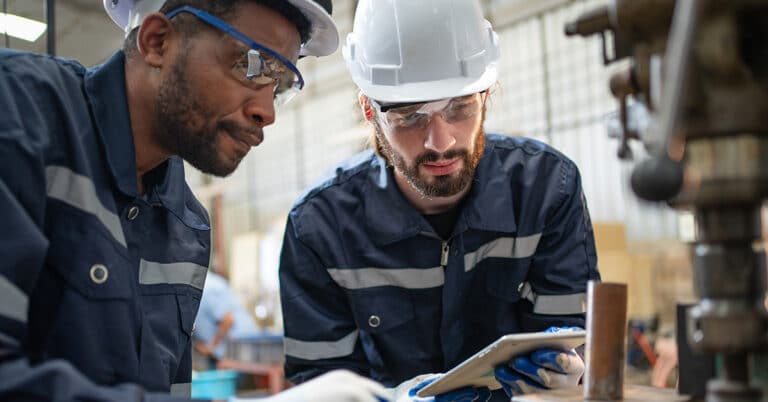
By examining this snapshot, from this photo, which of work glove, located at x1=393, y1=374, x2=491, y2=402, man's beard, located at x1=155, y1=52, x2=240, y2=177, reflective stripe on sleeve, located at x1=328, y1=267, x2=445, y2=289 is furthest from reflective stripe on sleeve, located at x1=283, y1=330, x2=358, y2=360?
man's beard, located at x1=155, y1=52, x2=240, y2=177

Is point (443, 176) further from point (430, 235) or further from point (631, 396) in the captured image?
point (631, 396)

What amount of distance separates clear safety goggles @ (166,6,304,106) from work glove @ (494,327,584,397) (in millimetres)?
757

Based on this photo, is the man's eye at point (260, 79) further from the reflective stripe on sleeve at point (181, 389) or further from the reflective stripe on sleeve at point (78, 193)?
the reflective stripe on sleeve at point (181, 389)

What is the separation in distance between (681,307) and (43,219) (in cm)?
101

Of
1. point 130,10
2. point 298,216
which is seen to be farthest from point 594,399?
point 130,10

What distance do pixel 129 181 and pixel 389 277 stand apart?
783 mm

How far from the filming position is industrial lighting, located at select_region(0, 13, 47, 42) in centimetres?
169

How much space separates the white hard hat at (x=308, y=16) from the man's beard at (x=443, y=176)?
1.15 ft

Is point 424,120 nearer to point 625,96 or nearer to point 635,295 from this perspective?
point 625,96

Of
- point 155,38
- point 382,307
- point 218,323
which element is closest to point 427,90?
point 382,307

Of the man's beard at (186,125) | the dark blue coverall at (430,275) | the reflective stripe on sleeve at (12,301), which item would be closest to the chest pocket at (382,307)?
the dark blue coverall at (430,275)

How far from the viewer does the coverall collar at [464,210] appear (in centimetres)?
188

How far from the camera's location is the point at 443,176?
185cm

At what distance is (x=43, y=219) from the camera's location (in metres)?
1.17
